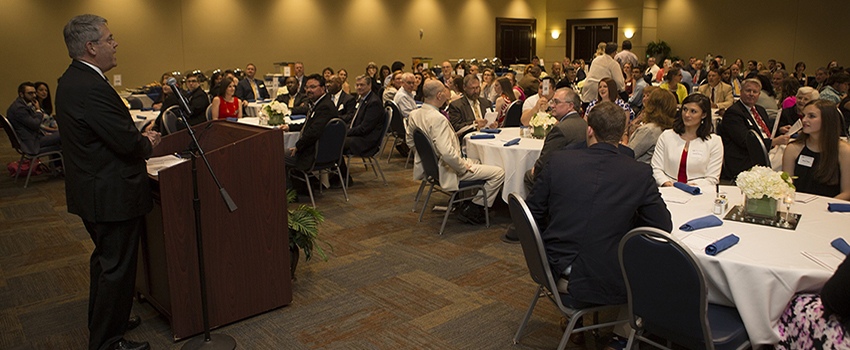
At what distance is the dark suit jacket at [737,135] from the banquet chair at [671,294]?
3554mm

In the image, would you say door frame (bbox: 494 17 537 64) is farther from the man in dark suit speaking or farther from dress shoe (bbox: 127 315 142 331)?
the man in dark suit speaking

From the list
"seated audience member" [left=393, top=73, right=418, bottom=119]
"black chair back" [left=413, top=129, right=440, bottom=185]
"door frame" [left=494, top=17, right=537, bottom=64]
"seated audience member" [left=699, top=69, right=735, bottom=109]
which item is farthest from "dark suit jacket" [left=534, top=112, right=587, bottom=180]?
"door frame" [left=494, top=17, right=537, bottom=64]

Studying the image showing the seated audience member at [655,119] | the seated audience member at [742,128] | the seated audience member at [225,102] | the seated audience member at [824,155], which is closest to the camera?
the seated audience member at [824,155]

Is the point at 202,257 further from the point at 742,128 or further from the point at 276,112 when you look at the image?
the point at 742,128

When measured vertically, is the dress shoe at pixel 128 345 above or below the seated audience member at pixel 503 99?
below

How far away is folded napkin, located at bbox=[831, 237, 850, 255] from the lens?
2.29 m

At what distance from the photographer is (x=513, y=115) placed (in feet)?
23.2

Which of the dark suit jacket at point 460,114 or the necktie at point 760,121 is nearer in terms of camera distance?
the necktie at point 760,121

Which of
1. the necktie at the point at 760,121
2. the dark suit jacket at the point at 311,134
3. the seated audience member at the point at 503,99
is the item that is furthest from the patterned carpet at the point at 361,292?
the necktie at the point at 760,121

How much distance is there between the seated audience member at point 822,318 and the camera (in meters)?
1.87

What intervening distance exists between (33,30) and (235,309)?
10908 millimetres

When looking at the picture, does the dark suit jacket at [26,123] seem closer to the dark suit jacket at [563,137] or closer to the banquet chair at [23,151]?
the banquet chair at [23,151]

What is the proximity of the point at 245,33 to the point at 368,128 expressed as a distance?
8.57 meters

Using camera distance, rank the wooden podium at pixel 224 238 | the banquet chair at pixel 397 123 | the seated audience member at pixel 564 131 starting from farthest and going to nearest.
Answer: the banquet chair at pixel 397 123
the seated audience member at pixel 564 131
the wooden podium at pixel 224 238
